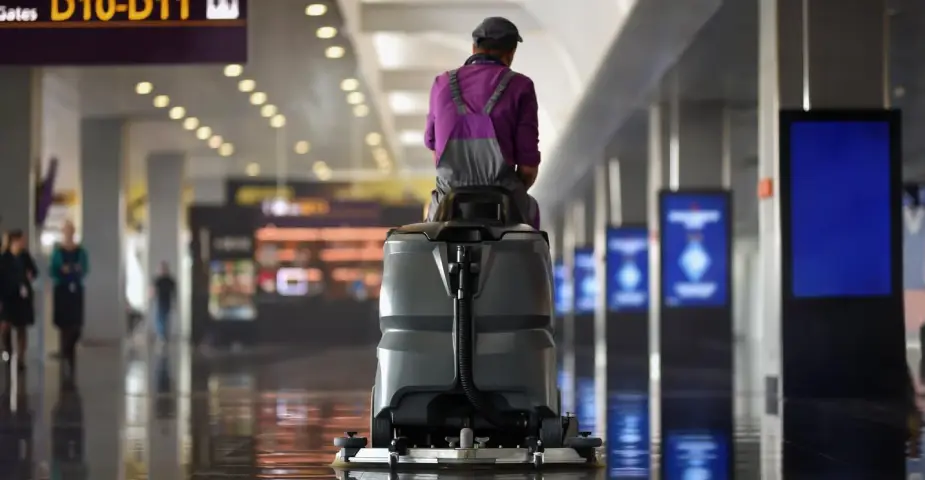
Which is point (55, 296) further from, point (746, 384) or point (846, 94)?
point (846, 94)

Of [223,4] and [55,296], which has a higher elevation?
[223,4]

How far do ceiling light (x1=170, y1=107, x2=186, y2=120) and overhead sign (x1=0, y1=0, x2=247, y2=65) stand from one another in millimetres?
20985

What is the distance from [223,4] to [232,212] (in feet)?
69.1

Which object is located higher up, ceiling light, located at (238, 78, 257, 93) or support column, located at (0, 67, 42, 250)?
ceiling light, located at (238, 78, 257, 93)

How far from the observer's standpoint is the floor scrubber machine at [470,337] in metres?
6.41

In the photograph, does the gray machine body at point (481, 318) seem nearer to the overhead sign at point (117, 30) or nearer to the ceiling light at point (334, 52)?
the overhead sign at point (117, 30)

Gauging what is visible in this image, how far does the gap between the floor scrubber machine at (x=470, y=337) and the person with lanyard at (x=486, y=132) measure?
1.49ft

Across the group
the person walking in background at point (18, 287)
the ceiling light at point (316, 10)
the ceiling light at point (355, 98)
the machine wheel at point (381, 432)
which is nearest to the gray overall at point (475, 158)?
the machine wheel at point (381, 432)

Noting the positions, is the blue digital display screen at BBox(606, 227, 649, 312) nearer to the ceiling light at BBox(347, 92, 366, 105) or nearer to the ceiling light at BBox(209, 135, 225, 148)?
the ceiling light at BBox(347, 92, 366, 105)

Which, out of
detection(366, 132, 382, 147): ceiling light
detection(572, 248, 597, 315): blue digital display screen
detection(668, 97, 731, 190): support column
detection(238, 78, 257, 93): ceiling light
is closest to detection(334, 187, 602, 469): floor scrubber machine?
→ detection(668, 97, 731, 190): support column

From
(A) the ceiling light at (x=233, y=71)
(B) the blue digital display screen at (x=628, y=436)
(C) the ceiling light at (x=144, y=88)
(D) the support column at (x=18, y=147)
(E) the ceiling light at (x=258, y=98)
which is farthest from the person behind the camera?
(E) the ceiling light at (x=258, y=98)

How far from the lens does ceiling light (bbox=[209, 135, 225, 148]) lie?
4262cm

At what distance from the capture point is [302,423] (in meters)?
10.8

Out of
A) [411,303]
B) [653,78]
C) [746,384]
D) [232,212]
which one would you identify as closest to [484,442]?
[411,303]
